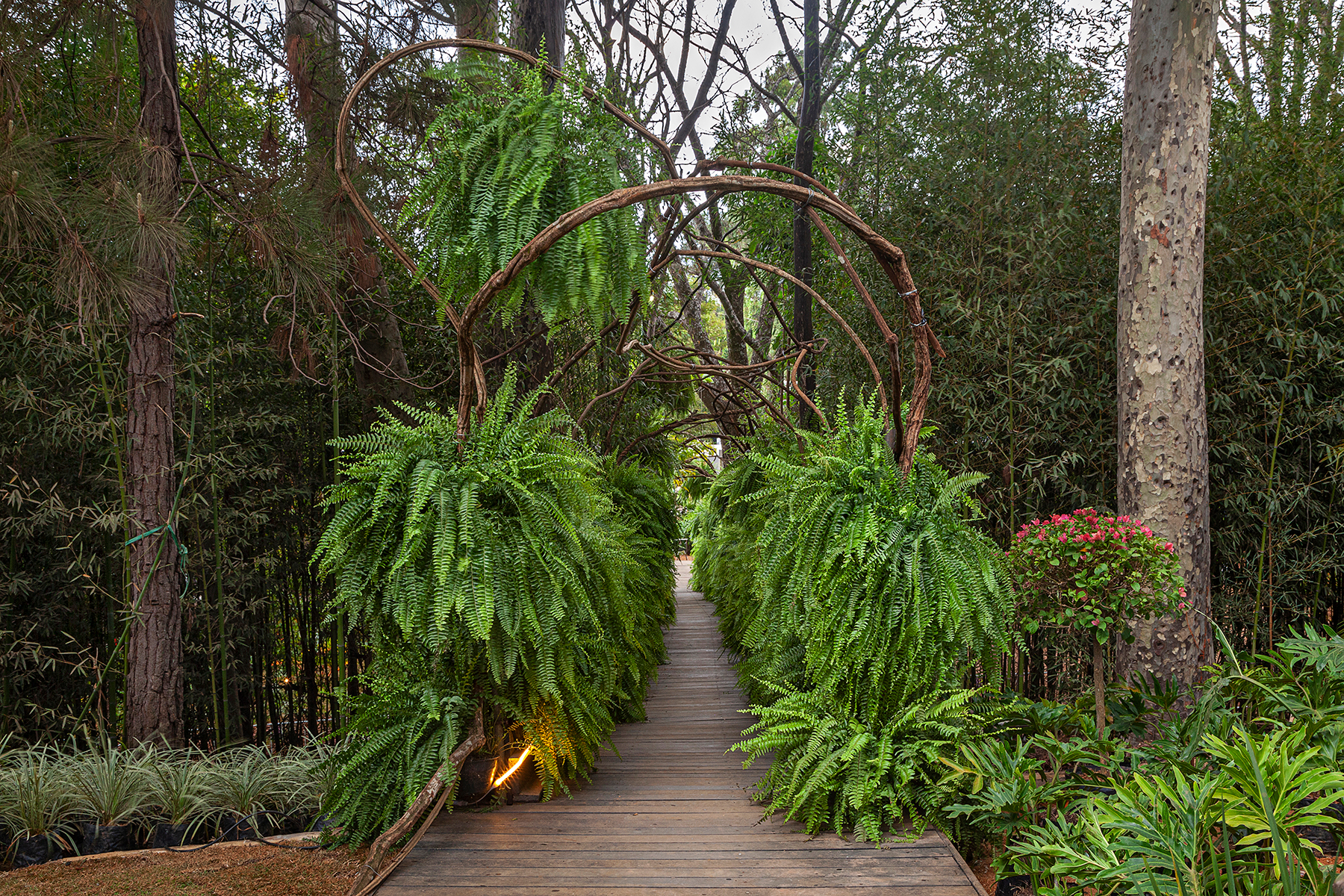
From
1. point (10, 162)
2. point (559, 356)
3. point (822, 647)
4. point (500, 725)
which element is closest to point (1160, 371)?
point (822, 647)

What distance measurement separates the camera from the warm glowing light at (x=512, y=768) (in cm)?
269

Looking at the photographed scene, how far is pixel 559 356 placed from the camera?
5.59 m

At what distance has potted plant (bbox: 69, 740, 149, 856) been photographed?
2.87 metres

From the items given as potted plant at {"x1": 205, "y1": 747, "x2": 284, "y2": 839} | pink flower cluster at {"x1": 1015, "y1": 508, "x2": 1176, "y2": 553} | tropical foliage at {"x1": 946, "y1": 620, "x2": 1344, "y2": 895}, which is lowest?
potted plant at {"x1": 205, "y1": 747, "x2": 284, "y2": 839}

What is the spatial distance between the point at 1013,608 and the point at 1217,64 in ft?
22.7

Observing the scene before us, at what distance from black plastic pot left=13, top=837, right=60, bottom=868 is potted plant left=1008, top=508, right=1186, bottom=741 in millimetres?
3599

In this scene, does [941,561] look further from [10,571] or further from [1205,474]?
[10,571]

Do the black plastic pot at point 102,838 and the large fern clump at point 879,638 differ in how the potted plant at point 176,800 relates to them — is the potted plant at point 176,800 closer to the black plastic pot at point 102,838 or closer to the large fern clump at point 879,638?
the black plastic pot at point 102,838

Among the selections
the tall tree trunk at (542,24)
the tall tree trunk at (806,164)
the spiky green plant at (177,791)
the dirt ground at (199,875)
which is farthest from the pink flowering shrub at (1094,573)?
the tall tree trunk at (542,24)

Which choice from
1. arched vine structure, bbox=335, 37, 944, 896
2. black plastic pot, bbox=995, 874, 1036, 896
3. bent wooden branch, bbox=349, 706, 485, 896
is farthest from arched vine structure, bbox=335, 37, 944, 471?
black plastic pot, bbox=995, 874, 1036, 896

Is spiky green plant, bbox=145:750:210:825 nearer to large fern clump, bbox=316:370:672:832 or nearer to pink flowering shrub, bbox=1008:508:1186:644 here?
large fern clump, bbox=316:370:672:832

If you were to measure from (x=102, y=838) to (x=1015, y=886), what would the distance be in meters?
3.30

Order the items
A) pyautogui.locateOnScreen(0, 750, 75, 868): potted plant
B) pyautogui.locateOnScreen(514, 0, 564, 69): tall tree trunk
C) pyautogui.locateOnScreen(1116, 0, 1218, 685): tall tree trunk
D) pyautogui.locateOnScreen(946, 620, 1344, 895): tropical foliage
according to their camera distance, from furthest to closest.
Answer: pyautogui.locateOnScreen(514, 0, 564, 69): tall tree trunk
pyautogui.locateOnScreen(1116, 0, 1218, 685): tall tree trunk
pyautogui.locateOnScreen(0, 750, 75, 868): potted plant
pyautogui.locateOnScreen(946, 620, 1344, 895): tropical foliage

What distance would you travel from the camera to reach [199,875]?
263cm
